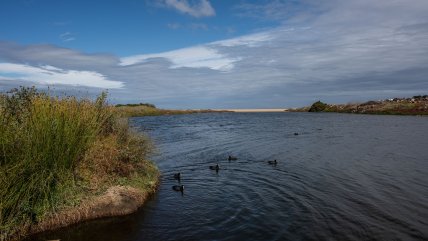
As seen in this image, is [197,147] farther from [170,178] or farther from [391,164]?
[391,164]

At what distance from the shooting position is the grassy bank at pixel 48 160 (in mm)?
10805

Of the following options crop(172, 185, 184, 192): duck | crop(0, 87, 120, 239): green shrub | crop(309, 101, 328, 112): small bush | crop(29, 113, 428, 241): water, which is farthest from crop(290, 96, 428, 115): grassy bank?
crop(0, 87, 120, 239): green shrub

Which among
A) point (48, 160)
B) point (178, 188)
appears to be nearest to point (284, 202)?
point (178, 188)

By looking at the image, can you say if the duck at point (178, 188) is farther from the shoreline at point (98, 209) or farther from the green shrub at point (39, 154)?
the green shrub at point (39, 154)

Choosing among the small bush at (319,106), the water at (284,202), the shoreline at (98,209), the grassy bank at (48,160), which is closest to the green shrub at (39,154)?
the grassy bank at (48,160)

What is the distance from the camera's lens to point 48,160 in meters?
11.8

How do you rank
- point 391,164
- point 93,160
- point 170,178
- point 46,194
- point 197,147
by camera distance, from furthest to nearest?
point 197,147, point 391,164, point 170,178, point 93,160, point 46,194

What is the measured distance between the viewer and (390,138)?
39969mm

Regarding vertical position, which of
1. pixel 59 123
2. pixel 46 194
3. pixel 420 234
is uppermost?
pixel 59 123

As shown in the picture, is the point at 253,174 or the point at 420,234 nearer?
the point at 420,234

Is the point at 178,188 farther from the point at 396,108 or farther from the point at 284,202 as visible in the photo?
Result: the point at 396,108

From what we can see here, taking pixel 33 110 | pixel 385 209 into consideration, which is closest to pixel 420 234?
pixel 385 209

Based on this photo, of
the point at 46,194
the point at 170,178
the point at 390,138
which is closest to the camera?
the point at 46,194

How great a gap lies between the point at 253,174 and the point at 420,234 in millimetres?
10888
